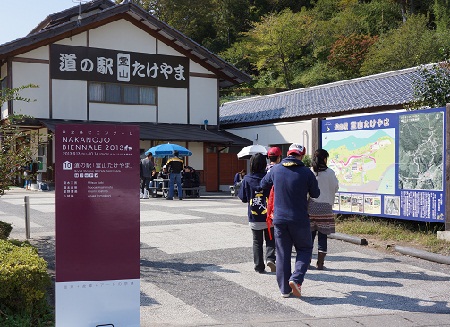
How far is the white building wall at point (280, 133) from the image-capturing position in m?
22.5

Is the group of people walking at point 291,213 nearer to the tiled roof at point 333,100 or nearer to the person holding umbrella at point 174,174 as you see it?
the person holding umbrella at point 174,174

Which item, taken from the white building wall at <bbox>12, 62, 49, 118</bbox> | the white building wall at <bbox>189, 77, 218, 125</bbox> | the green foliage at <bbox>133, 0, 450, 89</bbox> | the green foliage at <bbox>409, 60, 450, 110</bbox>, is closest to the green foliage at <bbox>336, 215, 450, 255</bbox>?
the green foliage at <bbox>409, 60, 450, 110</bbox>

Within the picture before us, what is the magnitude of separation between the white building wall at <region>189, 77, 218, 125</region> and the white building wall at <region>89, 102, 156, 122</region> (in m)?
2.14

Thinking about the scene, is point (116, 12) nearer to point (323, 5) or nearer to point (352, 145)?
point (352, 145)

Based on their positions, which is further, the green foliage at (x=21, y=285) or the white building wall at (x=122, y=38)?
the white building wall at (x=122, y=38)

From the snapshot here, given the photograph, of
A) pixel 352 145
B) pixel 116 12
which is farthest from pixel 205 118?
pixel 352 145

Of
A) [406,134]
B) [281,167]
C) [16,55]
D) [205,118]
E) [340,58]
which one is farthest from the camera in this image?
[340,58]

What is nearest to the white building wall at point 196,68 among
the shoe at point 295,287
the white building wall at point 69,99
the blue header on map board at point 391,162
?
the white building wall at point 69,99

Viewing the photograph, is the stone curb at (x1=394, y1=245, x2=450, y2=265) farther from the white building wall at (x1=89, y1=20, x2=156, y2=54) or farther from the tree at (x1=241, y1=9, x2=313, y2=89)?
the tree at (x1=241, y1=9, x2=313, y2=89)

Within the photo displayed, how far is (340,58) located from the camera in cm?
3956

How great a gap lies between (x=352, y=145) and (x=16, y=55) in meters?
16.7

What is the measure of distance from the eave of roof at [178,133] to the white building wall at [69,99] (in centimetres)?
33

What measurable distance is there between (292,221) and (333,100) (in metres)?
17.8

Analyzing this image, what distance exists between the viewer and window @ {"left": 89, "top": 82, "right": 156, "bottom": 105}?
934 inches
